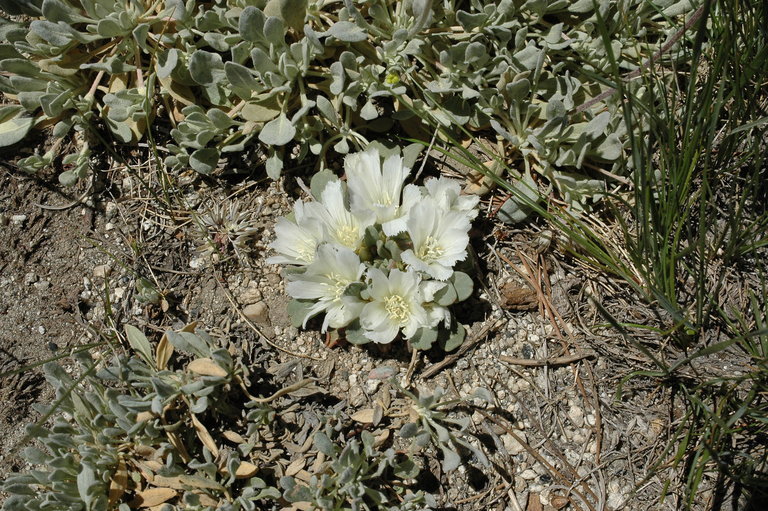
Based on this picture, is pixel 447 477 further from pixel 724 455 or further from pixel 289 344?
pixel 724 455

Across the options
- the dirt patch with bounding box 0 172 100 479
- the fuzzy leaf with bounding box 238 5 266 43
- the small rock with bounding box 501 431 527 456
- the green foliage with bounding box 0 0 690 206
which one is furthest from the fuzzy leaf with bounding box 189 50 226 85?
the small rock with bounding box 501 431 527 456

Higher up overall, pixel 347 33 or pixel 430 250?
pixel 347 33

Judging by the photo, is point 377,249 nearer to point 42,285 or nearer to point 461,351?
point 461,351

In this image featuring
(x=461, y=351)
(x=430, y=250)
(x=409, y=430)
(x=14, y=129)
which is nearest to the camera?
(x=409, y=430)

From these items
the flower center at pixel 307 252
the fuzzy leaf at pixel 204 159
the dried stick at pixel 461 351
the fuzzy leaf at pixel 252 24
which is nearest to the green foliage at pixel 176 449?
the dried stick at pixel 461 351

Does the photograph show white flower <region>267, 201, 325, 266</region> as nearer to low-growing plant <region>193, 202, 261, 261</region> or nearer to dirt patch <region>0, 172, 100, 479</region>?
low-growing plant <region>193, 202, 261, 261</region>

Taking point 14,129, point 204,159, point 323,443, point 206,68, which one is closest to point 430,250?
point 323,443

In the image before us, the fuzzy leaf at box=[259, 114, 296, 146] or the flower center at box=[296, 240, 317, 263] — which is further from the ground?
the fuzzy leaf at box=[259, 114, 296, 146]

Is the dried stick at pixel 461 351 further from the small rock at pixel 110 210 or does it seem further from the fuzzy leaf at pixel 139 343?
the small rock at pixel 110 210
